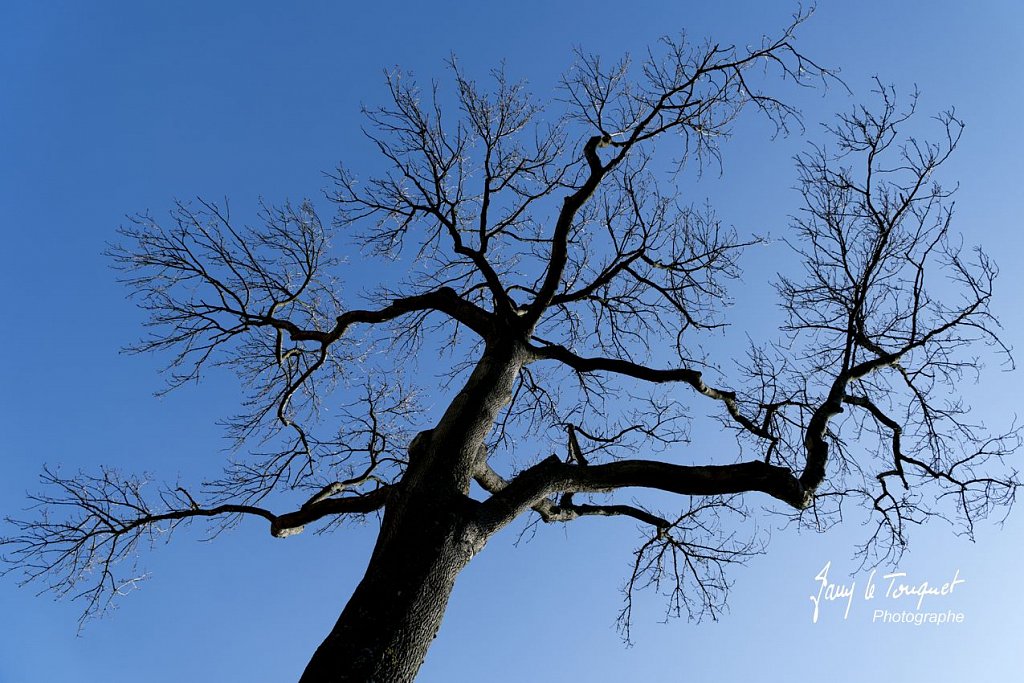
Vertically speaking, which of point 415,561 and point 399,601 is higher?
point 415,561

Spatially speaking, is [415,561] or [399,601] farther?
[415,561]

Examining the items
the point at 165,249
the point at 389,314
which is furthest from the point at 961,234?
the point at 165,249

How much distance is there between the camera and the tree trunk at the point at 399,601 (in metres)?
2.81

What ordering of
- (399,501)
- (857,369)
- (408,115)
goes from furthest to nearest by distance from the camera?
1. (408,115)
2. (857,369)
3. (399,501)

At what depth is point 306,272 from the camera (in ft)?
18.6

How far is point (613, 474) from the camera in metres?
4.09

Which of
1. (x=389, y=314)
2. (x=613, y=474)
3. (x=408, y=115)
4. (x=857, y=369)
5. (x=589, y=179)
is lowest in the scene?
(x=613, y=474)

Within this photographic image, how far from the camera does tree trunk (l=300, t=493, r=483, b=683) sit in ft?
9.23

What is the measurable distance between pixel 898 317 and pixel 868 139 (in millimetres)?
1281

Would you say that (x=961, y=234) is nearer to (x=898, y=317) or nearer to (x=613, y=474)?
(x=898, y=317)

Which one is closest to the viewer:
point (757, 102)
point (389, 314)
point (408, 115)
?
point (757, 102)

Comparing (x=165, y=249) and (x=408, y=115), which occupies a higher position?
(x=408, y=115)

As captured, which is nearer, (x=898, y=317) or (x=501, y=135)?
(x=898, y=317)

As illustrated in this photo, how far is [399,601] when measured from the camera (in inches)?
119
